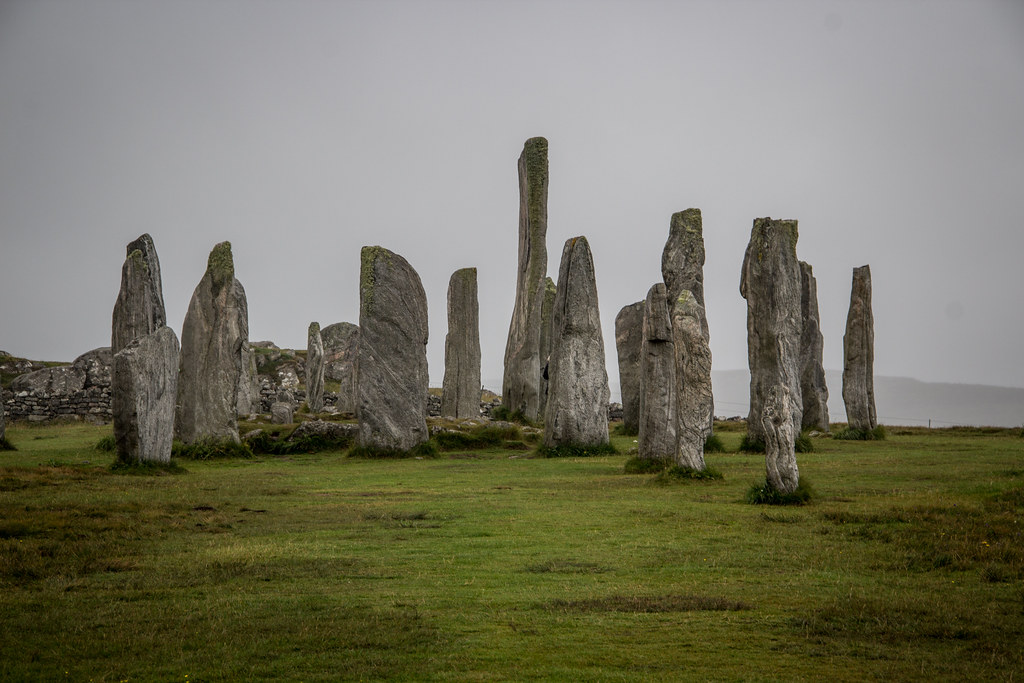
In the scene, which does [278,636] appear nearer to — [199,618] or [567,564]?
[199,618]

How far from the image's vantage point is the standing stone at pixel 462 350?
2859cm

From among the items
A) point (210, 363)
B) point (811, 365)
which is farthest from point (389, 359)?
point (811, 365)

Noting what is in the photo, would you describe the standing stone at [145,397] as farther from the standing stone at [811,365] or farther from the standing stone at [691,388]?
the standing stone at [811,365]

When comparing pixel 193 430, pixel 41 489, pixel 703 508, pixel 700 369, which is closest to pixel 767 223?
pixel 700 369

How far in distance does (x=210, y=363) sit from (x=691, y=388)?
10.9m

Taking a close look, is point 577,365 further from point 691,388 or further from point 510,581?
point 510,581

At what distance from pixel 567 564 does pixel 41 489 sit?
831cm

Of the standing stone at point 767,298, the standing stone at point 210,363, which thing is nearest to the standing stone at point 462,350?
the standing stone at point 210,363

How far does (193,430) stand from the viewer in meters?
19.5

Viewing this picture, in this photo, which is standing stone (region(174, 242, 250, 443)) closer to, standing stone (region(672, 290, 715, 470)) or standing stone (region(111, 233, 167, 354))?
standing stone (region(111, 233, 167, 354))

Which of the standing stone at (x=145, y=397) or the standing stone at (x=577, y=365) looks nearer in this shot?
the standing stone at (x=145, y=397)

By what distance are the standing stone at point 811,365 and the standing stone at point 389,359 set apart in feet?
39.6

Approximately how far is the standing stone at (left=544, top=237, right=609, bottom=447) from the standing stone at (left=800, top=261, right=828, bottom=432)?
29.8 ft

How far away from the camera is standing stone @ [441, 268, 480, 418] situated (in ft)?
93.8
